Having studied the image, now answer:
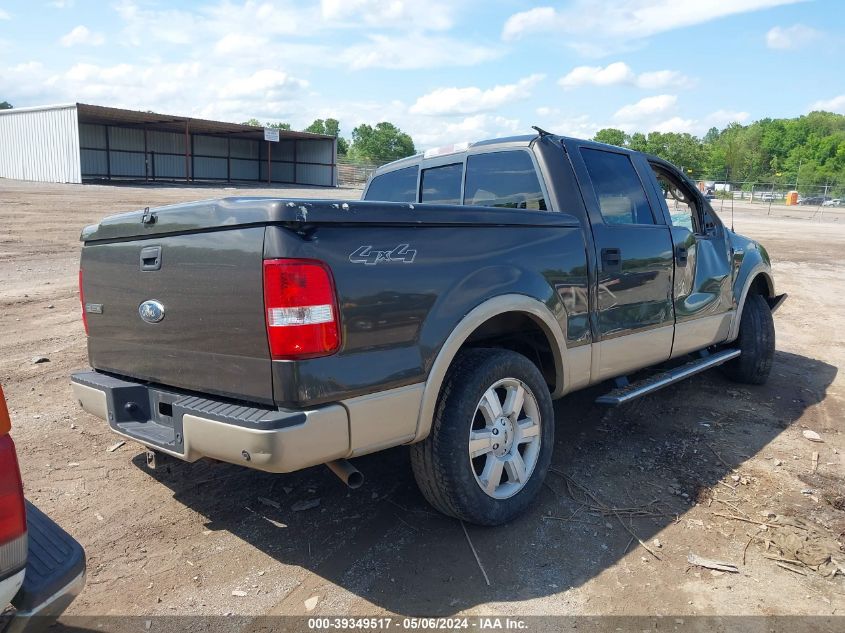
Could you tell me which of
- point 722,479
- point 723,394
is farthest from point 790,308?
point 722,479

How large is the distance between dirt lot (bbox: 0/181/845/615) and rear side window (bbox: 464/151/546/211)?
1.65 metres

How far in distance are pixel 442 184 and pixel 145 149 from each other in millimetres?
41371

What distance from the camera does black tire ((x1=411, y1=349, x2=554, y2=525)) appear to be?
3.06 metres

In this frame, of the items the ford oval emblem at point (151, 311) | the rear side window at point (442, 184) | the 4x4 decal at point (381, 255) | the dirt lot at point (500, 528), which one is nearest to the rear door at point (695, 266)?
the dirt lot at point (500, 528)

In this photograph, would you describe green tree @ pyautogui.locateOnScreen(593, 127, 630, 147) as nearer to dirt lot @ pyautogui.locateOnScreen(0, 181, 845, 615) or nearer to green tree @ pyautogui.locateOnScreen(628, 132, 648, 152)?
green tree @ pyautogui.locateOnScreen(628, 132, 648, 152)

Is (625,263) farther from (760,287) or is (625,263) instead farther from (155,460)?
(155,460)

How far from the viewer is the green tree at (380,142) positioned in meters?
101

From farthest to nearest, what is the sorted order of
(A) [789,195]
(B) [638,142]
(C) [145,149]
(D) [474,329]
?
(B) [638,142], (A) [789,195], (C) [145,149], (D) [474,329]

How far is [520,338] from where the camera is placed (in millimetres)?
3820

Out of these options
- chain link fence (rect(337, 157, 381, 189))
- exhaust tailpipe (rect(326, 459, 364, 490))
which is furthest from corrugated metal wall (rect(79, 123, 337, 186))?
exhaust tailpipe (rect(326, 459, 364, 490))

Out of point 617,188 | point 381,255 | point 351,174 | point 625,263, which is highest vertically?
point 351,174

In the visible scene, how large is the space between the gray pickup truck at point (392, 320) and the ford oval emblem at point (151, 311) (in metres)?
0.01

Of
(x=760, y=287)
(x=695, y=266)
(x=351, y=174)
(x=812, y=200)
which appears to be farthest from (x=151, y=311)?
(x=812, y=200)

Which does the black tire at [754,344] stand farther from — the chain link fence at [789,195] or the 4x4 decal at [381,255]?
the chain link fence at [789,195]
